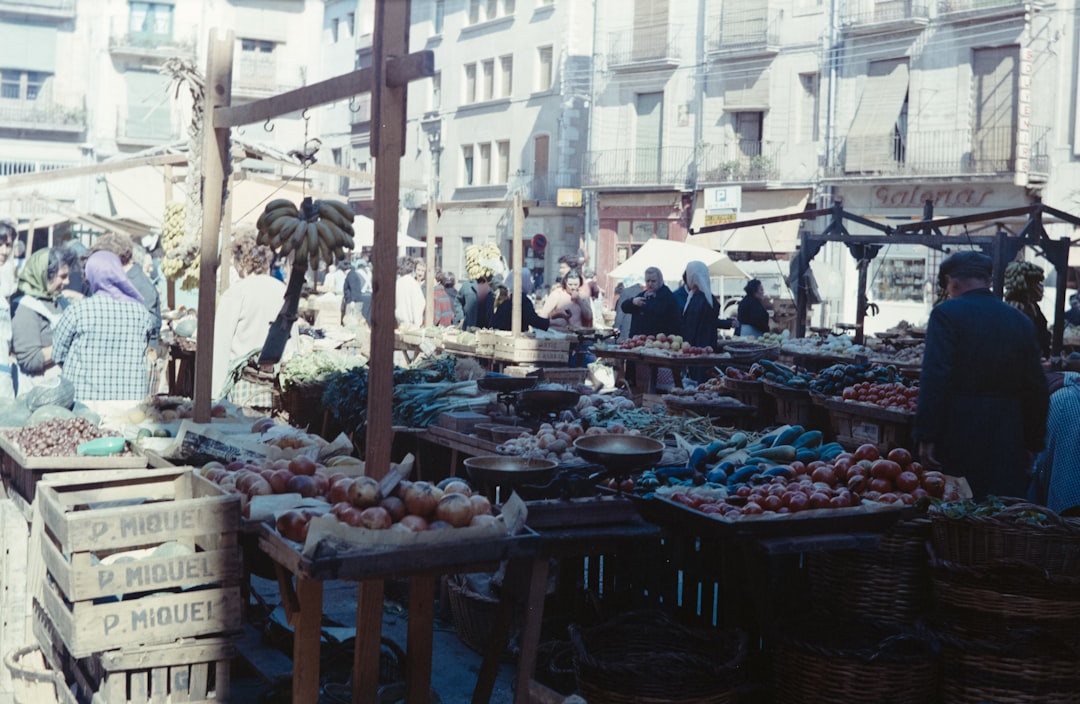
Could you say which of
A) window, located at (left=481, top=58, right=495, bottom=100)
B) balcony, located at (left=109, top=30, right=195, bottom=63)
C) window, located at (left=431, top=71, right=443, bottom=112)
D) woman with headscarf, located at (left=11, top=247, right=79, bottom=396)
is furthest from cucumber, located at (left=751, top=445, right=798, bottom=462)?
balcony, located at (left=109, top=30, right=195, bottom=63)

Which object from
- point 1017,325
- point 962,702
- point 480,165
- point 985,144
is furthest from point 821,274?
point 962,702

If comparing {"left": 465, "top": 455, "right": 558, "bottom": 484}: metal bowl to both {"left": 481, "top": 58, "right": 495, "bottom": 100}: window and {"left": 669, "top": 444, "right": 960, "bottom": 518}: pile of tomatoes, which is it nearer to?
{"left": 669, "top": 444, "right": 960, "bottom": 518}: pile of tomatoes

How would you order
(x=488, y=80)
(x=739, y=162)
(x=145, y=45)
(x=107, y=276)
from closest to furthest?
(x=107, y=276) < (x=739, y=162) < (x=488, y=80) < (x=145, y=45)

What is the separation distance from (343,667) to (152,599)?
3.75ft

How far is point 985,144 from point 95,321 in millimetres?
Result: 22269

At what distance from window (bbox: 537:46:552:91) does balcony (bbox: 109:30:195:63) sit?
12.6 m

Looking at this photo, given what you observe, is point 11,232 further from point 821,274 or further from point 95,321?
point 821,274

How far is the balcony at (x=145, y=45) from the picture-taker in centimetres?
3931

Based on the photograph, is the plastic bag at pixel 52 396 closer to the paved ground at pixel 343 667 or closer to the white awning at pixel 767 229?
the paved ground at pixel 343 667

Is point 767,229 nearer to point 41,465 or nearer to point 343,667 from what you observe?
point 343,667

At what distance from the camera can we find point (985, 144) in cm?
2480

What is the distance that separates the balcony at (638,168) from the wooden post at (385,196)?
2765 centimetres

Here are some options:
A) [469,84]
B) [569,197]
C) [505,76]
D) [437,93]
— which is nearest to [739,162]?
[569,197]

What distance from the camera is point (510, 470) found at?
3730 millimetres
